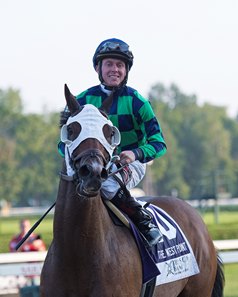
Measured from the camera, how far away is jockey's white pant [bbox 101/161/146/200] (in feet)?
17.9

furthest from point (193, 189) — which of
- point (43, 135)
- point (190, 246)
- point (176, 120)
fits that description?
point (190, 246)

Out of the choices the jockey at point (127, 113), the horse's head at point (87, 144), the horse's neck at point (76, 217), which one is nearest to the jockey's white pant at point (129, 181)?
the jockey at point (127, 113)

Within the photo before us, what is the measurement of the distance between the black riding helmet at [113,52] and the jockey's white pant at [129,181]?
572 mm

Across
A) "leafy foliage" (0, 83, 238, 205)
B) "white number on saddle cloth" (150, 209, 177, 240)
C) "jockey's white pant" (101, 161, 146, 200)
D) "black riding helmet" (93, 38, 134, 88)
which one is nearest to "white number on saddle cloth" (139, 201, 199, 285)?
"white number on saddle cloth" (150, 209, 177, 240)

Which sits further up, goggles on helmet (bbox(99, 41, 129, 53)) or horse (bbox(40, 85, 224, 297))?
goggles on helmet (bbox(99, 41, 129, 53))

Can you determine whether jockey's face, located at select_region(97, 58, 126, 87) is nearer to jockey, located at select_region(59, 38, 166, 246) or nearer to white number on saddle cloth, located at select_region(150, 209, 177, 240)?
jockey, located at select_region(59, 38, 166, 246)

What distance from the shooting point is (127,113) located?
227 inches

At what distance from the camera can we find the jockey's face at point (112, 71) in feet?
18.7

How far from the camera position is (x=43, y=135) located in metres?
83.6

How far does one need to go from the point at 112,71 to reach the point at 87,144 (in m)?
1.16

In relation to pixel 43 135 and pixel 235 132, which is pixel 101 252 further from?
pixel 235 132

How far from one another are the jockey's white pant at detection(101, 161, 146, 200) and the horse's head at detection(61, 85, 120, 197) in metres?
0.54

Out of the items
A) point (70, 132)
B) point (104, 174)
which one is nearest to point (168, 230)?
point (70, 132)

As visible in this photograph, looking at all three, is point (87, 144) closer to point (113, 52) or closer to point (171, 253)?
point (113, 52)
